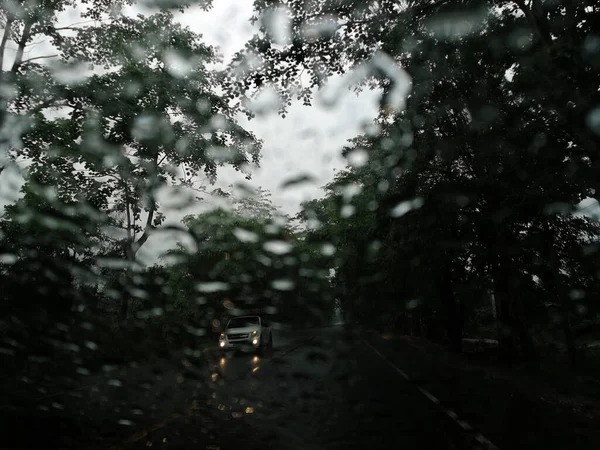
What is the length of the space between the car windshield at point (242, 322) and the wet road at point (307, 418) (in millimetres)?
8277

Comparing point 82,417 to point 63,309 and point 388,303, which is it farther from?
point 388,303

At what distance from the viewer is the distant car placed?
58.5ft

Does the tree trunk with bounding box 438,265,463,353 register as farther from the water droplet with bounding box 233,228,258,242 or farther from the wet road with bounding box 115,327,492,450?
the wet road with bounding box 115,327,492,450

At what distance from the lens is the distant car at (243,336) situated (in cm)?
1783

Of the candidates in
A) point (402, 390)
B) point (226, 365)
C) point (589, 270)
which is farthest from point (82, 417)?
point (589, 270)

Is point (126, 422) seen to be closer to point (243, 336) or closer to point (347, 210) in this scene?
point (243, 336)

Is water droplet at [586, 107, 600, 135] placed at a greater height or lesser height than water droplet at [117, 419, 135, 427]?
greater

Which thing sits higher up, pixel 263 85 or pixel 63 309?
pixel 263 85

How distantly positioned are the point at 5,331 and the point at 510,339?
15270 millimetres

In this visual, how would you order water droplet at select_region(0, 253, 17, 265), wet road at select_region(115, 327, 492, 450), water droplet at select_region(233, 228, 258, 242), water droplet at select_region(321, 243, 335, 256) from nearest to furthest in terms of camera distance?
wet road at select_region(115, 327, 492, 450)
water droplet at select_region(0, 253, 17, 265)
water droplet at select_region(233, 228, 258, 242)
water droplet at select_region(321, 243, 335, 256)

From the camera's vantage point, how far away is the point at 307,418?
621 centimetres

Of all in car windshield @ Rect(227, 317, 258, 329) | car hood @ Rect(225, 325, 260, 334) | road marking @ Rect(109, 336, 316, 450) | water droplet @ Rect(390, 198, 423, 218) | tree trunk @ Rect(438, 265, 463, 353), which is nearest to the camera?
road marking @ Rect(109, 336, 316, 450)

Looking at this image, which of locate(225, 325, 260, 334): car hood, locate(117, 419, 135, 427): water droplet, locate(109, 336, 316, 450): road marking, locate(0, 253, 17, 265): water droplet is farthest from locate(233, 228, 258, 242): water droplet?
locate(117, 419, 135, 427): water droplet

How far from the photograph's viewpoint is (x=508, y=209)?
11.9 m
